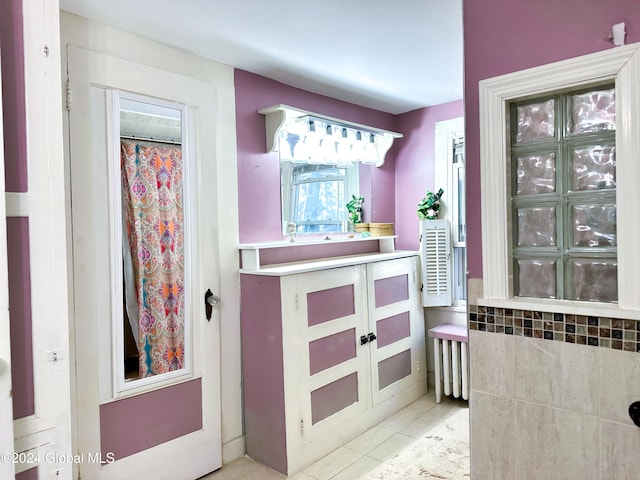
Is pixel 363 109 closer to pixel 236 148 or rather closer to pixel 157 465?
pixel 236 148

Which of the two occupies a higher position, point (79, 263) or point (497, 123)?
point (497, 123)

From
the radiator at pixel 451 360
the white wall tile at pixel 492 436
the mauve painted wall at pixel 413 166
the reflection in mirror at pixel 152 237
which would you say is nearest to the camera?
the white wall tile at pixel 492 436

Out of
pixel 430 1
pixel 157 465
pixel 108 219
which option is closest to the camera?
pixel 430 1

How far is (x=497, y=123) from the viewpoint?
1.54 meters

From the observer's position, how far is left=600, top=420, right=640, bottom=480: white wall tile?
51.8 inches

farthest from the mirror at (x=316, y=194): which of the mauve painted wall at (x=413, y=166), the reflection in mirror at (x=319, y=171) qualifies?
the mauve painted wall at (x=413, y=166)

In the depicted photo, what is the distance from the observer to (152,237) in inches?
87.9

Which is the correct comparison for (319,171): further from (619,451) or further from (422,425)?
(619,451)

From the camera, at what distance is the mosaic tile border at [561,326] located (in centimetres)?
132

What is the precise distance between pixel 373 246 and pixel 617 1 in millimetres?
2355

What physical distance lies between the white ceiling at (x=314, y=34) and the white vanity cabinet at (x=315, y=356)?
116 cm

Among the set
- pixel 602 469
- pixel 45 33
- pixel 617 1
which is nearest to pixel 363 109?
pixel 617 1

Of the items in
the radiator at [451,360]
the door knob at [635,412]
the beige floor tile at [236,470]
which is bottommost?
the beige floor tile at [236,470]

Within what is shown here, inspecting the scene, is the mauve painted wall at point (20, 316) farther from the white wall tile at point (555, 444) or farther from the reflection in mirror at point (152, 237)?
the white wall tile at point (555, 444)
